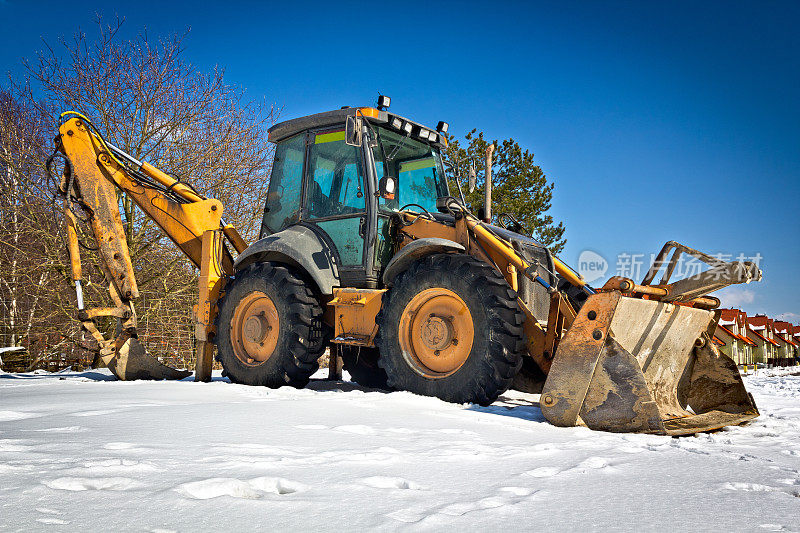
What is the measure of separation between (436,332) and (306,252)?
1.78 m

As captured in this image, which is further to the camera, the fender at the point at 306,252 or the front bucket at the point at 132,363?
the front bucket at the point at 132,363

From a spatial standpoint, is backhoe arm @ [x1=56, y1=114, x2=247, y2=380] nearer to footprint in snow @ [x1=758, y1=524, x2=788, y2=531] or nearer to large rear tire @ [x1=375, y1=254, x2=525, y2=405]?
large rear tire @ [x1=375, y1=254, x2=525, y2=405]

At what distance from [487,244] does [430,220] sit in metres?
0.75

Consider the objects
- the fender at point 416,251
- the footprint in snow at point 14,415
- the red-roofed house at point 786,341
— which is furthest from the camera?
the red-roofed house at point 786,341

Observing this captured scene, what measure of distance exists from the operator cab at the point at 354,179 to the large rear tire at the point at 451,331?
79 cm

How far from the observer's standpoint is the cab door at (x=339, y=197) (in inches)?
245

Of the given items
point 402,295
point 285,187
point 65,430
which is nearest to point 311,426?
point 65,430

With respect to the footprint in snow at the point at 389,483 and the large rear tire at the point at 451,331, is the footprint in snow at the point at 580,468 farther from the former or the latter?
the large rear tire at the point at 451,331

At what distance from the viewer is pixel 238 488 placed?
7.22ft

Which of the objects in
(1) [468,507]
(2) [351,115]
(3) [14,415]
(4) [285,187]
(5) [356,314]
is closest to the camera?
(1) [468,507]

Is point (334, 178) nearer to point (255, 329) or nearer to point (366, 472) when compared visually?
point (255, 329)

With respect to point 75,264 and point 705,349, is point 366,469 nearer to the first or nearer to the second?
point 705,349

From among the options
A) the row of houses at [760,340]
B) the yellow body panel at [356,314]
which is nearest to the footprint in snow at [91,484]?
the yellow body panel at [356,314]

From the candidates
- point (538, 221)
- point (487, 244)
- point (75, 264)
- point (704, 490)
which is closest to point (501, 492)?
point (704, 490)
